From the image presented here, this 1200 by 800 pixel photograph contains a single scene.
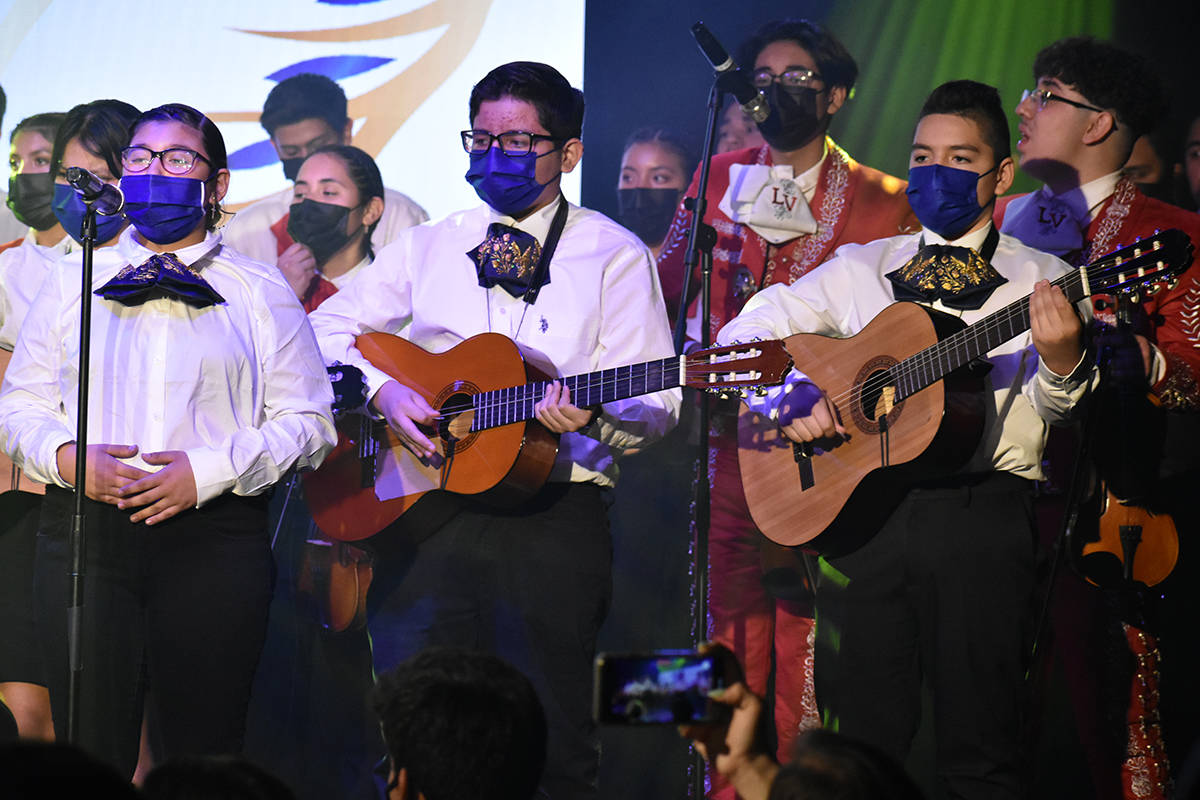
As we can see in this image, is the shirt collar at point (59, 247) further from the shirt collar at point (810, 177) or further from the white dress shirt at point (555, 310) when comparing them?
the shirt collar at point (810, 177)

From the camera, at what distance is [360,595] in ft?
15.9

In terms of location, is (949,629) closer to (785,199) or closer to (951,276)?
(951,276)

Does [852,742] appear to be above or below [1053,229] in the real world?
below

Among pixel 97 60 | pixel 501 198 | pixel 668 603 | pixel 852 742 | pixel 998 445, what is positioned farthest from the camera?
pixel 97 60

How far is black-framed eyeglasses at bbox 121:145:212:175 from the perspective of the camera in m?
3.57

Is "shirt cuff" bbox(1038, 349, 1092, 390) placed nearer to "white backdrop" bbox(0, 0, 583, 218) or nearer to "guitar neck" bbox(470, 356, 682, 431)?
"guitar neck" bbox(470, 356, 682, 431)

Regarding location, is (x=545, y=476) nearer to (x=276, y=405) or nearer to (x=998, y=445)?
(x=276, y=405)

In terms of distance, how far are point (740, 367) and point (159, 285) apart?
165cm

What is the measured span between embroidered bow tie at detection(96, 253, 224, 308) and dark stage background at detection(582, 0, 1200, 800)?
7.91 feet

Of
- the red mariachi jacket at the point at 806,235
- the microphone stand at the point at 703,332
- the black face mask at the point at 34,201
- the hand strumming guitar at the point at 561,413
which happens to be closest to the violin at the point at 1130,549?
the microphone stand at the point at 703,332

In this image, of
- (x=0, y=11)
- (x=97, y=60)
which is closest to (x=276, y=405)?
(x=97, y=60)

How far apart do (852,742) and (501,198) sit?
2.57 metres

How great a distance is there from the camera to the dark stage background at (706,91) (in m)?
4.98

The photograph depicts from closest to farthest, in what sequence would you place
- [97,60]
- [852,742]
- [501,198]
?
[852,742] < [501,198] < [97,60]
